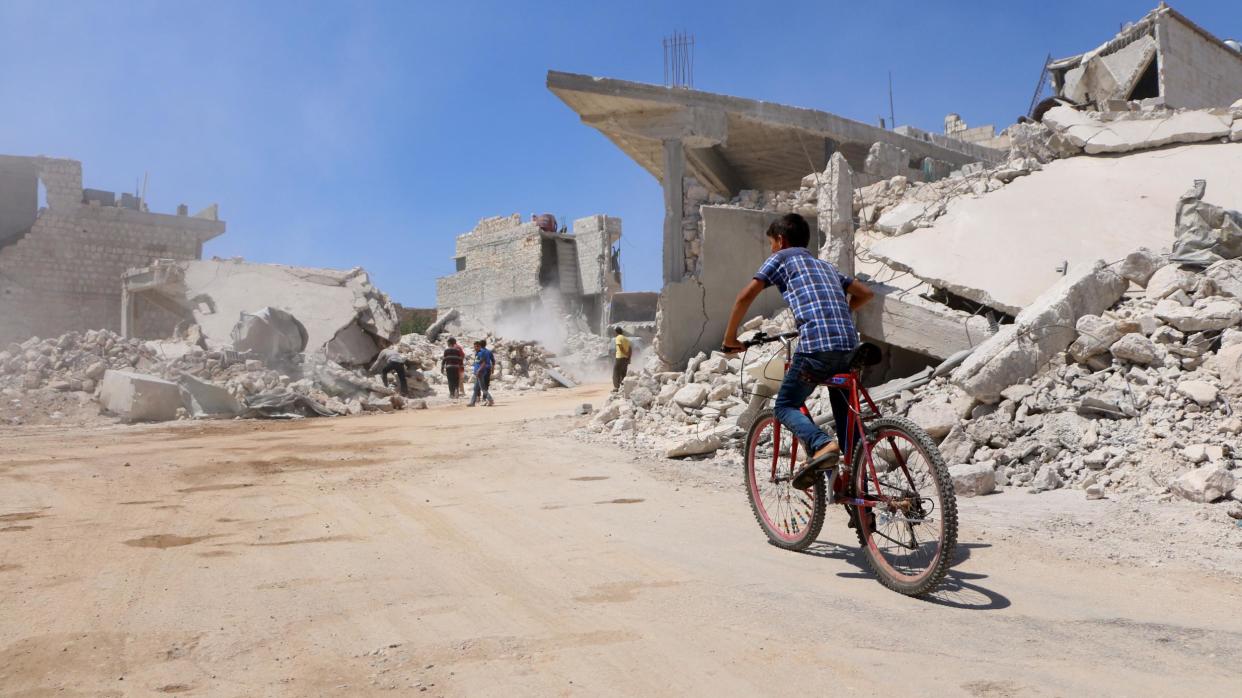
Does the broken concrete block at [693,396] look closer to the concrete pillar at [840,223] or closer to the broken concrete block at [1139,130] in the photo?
the concrete pillar at [840,223]

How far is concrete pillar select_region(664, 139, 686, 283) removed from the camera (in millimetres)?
11828

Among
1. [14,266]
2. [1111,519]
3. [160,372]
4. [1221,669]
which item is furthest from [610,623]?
[14,266]

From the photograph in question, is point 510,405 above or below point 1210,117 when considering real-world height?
below

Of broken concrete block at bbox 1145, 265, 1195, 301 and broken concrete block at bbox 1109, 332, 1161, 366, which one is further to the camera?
broken concrete block at bbox 1145, 265, 1195, 301

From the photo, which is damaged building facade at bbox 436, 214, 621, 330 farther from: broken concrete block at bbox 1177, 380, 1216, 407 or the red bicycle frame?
the red bicycle frame

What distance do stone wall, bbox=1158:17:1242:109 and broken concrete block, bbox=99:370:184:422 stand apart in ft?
63.3

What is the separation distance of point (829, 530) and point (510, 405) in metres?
10.9

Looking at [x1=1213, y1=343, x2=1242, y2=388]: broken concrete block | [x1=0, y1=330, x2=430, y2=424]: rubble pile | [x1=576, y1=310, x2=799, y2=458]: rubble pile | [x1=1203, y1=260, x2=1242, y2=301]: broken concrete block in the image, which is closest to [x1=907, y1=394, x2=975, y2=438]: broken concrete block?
[x1=576, y1=310, x2=799, y2=458]: rubble pile

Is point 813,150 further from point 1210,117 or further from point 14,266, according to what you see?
point 14,266

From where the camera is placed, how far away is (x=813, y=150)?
13938mm

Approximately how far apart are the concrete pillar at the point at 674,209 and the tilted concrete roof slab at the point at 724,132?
0.86ft

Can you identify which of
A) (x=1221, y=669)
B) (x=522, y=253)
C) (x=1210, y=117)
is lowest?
(x=1221, y=669)

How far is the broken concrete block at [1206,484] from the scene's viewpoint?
4.34 meters

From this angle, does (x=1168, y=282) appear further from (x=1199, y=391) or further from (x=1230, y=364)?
(x=1199, y=391)
